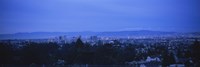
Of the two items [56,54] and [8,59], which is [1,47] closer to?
[8,59]

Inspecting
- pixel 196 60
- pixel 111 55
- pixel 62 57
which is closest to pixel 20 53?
pixel 62 57

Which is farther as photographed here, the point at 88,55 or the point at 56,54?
the point at 56,54

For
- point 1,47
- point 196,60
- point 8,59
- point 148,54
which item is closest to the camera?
point 196,60

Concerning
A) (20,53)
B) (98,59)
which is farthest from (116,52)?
(20,53)

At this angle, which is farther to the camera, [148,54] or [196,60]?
[148,54]

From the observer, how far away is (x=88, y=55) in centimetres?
1321

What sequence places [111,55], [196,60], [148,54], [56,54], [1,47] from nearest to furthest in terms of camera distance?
[196,60], [1,47], [111,55], [56,54], [148,54]

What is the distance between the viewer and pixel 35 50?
1313cm

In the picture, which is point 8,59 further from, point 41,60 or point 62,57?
point 62,57

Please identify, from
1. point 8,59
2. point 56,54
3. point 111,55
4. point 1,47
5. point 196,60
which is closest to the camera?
point 196,60

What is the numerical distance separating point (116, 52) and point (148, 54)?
3286mm

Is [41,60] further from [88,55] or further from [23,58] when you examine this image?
[88,55]

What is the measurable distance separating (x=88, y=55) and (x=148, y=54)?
16.4ft

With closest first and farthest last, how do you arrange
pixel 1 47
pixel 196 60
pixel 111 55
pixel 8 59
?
pixel 196 60
pixel 8 59
pixel 1 47
pixel 111 55
